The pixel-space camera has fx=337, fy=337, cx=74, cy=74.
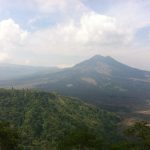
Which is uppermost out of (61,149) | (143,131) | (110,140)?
(143,131)

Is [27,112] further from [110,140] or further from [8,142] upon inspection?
[8,142]

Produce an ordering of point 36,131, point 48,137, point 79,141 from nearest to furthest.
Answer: point 79,141 → point 48,137 → point 36,131

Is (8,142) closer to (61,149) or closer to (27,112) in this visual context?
(61,149)

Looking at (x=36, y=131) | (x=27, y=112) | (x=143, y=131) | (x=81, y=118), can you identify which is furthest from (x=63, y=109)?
(x=143, y=131)

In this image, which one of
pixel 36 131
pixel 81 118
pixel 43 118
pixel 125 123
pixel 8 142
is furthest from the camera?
pixel 125 123

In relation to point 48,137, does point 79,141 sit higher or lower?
higher

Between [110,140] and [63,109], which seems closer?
[110,140]

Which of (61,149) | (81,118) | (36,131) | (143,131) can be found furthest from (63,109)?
(143,131)
